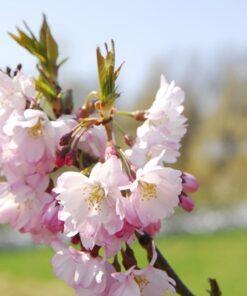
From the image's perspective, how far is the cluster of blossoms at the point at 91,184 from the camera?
0.90m

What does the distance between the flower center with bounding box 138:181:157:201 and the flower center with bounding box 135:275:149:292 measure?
12 cm

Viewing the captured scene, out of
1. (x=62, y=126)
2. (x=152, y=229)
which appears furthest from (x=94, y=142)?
(x=152, y=229)

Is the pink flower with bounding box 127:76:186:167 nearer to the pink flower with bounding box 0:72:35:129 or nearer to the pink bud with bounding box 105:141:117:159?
the pink bud with bounding box 105:141:117:159

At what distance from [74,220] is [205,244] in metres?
Result: 17.3

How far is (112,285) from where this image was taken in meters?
0.95

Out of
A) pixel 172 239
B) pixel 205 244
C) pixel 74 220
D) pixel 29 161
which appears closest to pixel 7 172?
pixel 29 161

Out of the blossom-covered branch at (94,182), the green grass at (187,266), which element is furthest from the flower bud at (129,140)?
the green grass at (187,266)

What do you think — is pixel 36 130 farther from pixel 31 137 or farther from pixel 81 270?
pixel 81 270

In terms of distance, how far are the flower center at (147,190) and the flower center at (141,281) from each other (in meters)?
0.12

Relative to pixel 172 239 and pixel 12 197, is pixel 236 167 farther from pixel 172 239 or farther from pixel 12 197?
pixel 12 197

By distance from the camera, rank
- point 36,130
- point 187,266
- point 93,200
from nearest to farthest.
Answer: point 93,200, point 36,130, point 187,266

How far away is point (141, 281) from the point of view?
970 millimetres

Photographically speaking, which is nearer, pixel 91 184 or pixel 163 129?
pixel 91 184

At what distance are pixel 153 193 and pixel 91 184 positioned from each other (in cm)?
8
